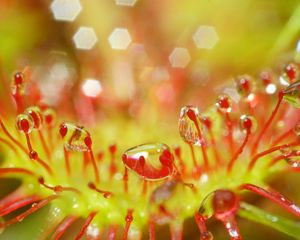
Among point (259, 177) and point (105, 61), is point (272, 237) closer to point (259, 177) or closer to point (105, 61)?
point (259, 177)

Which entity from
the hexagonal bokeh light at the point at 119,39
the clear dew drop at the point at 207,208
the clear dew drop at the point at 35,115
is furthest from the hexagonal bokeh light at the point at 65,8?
the clear dew drop at the point at 207,208

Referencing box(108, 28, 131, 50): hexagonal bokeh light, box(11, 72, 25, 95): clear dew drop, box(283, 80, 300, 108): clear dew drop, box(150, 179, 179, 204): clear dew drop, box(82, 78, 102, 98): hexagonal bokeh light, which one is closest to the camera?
box(150, 179, 179, 204): clear dew drop

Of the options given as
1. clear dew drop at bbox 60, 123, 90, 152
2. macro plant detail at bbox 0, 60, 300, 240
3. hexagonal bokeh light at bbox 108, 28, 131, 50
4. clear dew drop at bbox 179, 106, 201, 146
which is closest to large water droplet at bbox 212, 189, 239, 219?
macro plant detail at bbox 0, 60, 300, 240

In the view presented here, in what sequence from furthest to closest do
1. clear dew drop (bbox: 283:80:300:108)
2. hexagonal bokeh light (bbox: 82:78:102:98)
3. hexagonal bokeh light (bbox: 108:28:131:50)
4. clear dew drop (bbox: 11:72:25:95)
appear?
hexagonal bokeh light (bbox: 108:28:131:50) → hexagonal bokeh light (bbox: 82:78:102:98) → clear dew drop (bbox: 11:72:25:95) → clear dew drop (bbox: 283:80:300:108)

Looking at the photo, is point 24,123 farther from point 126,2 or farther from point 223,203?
point 126,2

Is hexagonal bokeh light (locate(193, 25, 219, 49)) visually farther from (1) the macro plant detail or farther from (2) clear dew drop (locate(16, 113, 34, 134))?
(2) clear dew drop (locate(16, 113, 34, 134))

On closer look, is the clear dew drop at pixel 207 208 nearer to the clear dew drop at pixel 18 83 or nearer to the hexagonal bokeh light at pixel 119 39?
the clear dew drop at pixel 18 83

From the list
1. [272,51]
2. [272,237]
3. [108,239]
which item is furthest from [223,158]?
[272,51]
